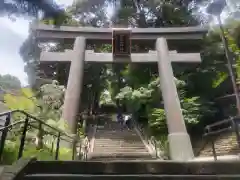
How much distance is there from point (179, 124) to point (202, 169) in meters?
7.99

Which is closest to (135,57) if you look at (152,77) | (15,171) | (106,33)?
Result: (106,33)

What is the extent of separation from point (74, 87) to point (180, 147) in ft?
17.1

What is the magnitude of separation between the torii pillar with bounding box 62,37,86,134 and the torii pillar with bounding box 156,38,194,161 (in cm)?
389

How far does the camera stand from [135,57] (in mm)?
13164

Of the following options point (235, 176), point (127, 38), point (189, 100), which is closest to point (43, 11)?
point (235, 176)

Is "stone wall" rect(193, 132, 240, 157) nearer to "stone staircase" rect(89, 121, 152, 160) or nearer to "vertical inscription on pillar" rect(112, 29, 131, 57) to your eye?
"stone staircase" rect(89, 121, 152, 160)

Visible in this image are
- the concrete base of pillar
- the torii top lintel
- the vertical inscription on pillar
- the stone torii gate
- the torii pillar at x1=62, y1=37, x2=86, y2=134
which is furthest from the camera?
the torii top lintel

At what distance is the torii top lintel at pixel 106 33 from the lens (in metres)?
13.2

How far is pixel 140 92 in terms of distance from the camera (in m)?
15.4

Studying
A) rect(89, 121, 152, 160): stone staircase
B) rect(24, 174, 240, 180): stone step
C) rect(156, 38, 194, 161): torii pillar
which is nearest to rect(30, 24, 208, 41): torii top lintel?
rect(156, 38, 194, 161): torii pillar

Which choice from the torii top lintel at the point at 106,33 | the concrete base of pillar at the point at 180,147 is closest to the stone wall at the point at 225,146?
the concrete base of pillar at the point at 180,147

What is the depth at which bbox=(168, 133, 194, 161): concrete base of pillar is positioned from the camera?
10.2 meters

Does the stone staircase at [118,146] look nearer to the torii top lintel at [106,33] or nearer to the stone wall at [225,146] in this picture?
the stone wall at [225,146]

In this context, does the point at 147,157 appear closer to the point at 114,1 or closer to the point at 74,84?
the point at 74,84
